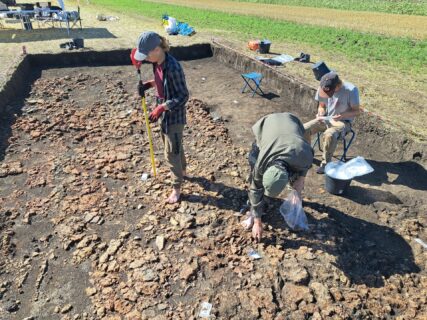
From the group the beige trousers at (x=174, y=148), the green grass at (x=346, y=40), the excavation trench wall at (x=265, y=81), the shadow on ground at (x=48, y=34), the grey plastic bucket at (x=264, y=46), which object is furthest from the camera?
the shadow on ground at (x=48, y=34)

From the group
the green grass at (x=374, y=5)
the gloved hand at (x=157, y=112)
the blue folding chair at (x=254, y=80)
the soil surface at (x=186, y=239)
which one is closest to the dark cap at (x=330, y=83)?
the soil surface at (x=186, y=239)

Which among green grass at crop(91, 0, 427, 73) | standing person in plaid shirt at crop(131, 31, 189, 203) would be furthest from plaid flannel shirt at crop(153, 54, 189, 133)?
green grass at crop(91, 0, 427, 73)

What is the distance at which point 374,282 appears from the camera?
373 centimetres

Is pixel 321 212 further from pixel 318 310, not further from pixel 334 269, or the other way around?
pixel 318 310

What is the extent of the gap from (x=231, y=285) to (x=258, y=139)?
5.44 feet

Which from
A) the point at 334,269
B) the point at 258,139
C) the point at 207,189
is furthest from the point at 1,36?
the point at 334,269

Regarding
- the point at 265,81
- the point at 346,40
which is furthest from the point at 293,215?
the point at 346,40

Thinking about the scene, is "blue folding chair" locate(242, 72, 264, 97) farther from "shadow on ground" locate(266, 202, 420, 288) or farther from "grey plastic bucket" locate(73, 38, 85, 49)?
"grey plastic bucket" locate(73, 38, 85, 49)

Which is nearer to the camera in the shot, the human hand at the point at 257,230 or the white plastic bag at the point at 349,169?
the human hand at the point at 257,230

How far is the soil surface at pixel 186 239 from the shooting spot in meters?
3.50

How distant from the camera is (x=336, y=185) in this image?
16.3 feet

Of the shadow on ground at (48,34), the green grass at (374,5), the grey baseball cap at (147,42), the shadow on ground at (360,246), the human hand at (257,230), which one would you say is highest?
the grey baseball cap at (147,42)

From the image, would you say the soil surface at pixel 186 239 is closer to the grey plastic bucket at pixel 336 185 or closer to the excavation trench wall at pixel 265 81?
the grey plastic bucket at pixel 336 185

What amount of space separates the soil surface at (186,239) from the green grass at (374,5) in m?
25.5
